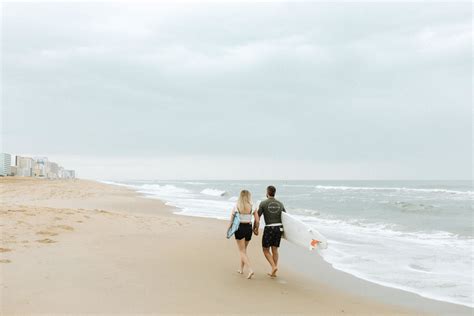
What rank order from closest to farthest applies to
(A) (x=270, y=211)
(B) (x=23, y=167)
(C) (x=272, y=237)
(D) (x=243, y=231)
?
(D) (x=243, y=231)
(C) (x=272, y=237)
(A) (x=270, y=211)
(B) (x=23, y=167)

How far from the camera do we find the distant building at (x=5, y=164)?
65.9 metres

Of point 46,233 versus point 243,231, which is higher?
point 243,231

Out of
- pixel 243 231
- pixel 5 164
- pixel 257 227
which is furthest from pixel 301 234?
pixel 5 164

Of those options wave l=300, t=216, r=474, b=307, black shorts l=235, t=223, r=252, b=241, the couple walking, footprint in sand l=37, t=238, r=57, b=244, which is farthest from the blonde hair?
footprint in sand l=37, t=238, r=57, b=244

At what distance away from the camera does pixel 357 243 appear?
37.1 ft

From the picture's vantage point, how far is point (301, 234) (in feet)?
24.2

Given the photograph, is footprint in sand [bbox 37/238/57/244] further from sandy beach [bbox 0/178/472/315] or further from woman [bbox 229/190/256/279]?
woman [bbox 229/190/256/279]

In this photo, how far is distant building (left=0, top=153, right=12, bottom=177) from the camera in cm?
6588

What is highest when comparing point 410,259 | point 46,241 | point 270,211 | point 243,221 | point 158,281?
point 270,211

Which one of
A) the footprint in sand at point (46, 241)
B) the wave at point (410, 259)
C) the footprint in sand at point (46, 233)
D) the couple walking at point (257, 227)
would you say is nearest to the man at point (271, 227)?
the couple walking at point (257, 227)

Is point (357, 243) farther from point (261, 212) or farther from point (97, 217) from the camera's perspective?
point (97, 217)

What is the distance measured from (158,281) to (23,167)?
3404 inches

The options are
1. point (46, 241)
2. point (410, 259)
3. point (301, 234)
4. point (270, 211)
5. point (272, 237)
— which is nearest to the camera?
point (272, 237)

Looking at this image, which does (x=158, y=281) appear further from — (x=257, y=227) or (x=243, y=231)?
(x=257, y=227)
